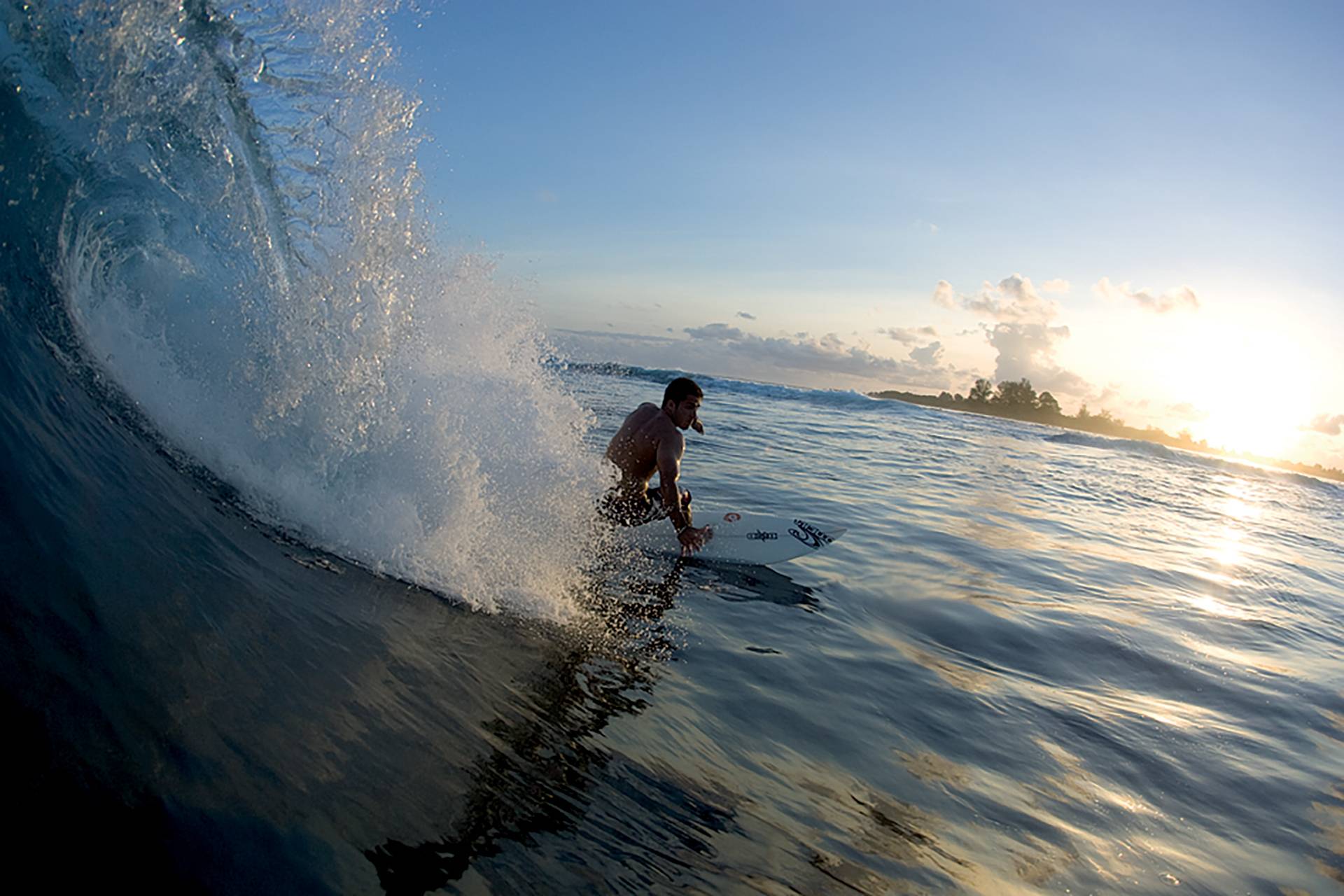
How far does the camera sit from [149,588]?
286cm

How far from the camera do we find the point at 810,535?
25.4ft

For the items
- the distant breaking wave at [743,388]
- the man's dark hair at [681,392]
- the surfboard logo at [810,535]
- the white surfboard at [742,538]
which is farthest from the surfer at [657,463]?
the distant breaking wave at [743,388]

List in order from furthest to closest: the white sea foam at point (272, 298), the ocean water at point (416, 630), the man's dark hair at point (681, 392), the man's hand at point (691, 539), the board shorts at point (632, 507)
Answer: the board shorts at point (632, 507)
the man's hand at point (691, 539)
the man's dark hair at point (681, 392)
the white sea foam at point (272, 298)
the ocean water at point (416, 630)

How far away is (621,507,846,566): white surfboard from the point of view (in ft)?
22.9

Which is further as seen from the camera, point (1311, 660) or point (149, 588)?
point (1311, 660)

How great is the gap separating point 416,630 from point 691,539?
342 centimetres

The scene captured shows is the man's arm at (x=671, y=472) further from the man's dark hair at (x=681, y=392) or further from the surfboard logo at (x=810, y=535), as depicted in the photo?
the surfboard logo at (x=810, y=535)

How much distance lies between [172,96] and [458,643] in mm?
4433

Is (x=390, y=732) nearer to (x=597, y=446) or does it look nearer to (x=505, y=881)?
(x=505, y=881)

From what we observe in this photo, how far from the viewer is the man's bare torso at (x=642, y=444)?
6672 millimetres

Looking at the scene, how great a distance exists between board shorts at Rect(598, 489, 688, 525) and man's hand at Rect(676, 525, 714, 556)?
0.93 feet

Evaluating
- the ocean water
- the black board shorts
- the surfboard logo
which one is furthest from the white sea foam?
the surfboard logo

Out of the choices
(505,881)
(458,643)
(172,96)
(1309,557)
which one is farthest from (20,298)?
(1309,557)

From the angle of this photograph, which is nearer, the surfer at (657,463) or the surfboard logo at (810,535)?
the surfer at (657,463)
